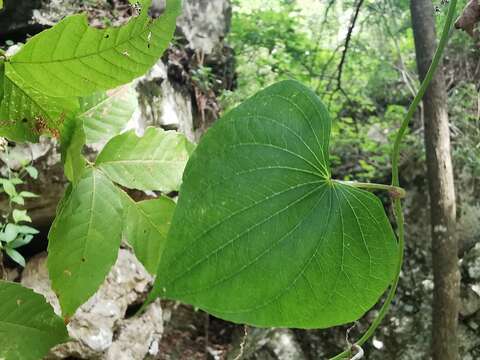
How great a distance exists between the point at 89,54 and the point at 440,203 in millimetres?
2077

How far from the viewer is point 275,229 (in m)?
0.26

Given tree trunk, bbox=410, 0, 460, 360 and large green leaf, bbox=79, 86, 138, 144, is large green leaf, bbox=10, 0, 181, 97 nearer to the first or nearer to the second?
large green leaf, bbox=79, 86, 138, 144

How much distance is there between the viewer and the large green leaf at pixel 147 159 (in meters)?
0.33

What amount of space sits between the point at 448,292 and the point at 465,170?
2.99ft

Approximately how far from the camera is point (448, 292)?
204cm

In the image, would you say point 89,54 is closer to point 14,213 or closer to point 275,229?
point 275,229

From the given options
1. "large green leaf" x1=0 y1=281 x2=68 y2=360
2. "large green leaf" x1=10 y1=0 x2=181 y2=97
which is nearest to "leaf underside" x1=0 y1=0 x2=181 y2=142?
"large green leaf" x1=10 y1=0 x2=181 y2=97

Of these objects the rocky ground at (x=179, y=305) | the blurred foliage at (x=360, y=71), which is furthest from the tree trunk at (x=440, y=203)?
the blurred foliage at (x=360, y=71)

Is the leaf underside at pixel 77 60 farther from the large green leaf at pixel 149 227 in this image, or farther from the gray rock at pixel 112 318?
the gray rock at pixel 112 318

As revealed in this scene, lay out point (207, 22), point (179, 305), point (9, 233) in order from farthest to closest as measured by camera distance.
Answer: point (207, 22), point (179, 305), point (9, 233)

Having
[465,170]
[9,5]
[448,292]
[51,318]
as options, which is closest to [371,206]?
[51,318]

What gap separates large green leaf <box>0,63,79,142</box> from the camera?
26cm

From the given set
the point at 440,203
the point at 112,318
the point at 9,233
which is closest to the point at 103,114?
the point at 9,233

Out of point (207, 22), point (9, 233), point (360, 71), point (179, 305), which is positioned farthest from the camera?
point (360, 71)
